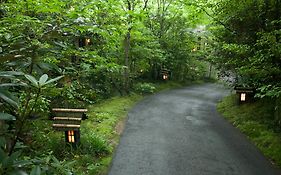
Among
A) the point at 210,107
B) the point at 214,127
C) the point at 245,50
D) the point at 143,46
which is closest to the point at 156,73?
the point at 143,46

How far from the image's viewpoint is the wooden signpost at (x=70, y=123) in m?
8.65

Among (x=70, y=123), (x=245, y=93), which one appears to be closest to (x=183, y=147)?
(x=70, y=123)

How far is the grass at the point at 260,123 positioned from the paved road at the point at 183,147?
349 millimetres

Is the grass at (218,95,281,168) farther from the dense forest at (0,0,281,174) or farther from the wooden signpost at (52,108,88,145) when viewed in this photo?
the wooden signpost at (52,108,88,145)

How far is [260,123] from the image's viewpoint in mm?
12562

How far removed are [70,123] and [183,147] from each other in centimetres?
436

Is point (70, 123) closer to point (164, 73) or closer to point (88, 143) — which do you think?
point (88, 143)

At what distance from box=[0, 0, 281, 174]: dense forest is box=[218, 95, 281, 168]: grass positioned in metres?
0.63

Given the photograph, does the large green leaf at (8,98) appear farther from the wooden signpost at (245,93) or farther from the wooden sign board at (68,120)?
the wooden signpost at (245,93)

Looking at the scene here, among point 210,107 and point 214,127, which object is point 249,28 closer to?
point 214,127

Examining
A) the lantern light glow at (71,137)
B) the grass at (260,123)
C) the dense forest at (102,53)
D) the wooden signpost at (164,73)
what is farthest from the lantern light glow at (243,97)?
Result: the wooden signpost at (164,73)

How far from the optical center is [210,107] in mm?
18062

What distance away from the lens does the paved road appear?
874cm

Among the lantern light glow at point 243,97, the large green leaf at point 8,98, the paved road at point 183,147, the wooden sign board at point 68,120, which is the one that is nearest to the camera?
the large green leaf at point 8,98
